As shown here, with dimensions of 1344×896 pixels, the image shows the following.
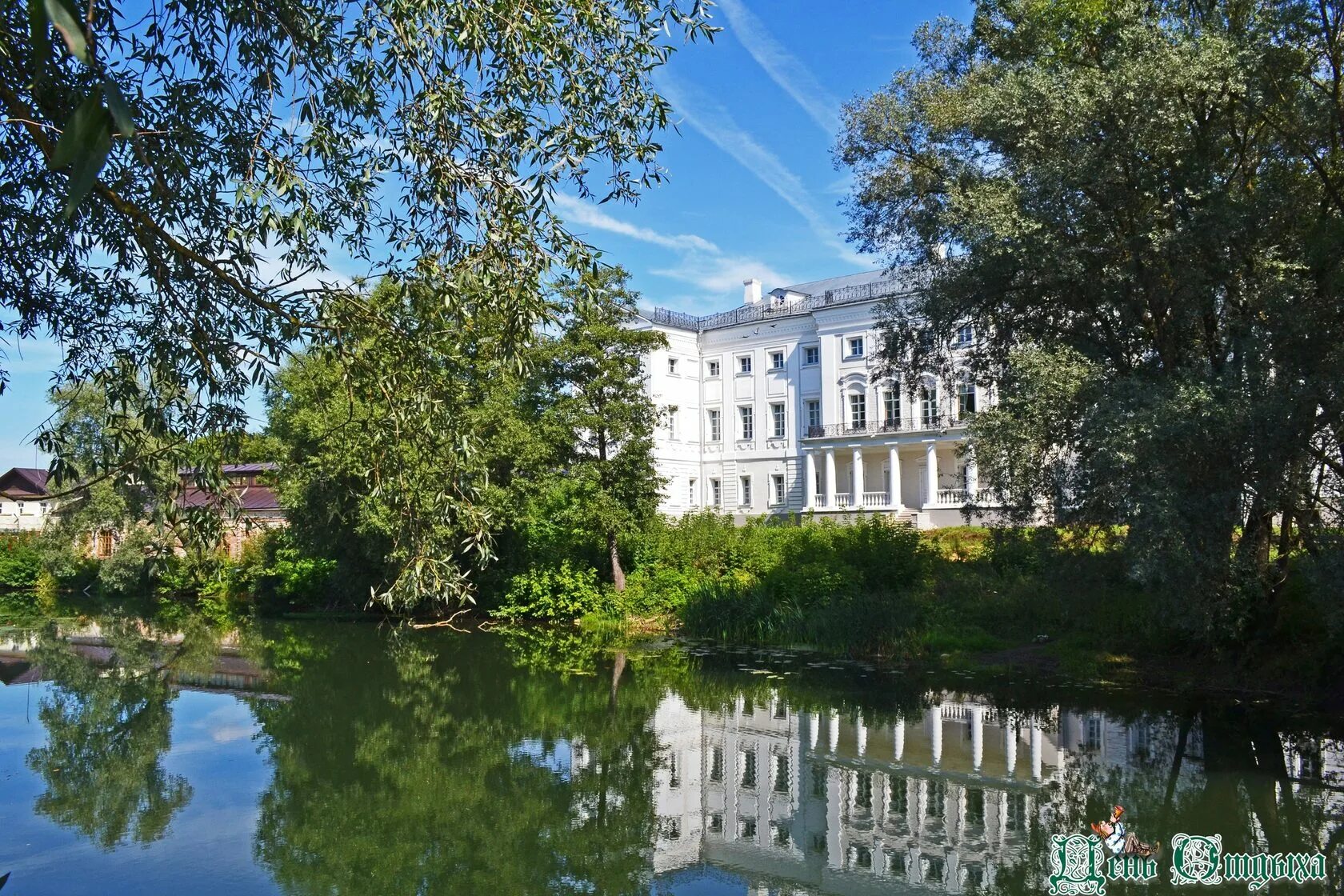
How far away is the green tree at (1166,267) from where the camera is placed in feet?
37.4

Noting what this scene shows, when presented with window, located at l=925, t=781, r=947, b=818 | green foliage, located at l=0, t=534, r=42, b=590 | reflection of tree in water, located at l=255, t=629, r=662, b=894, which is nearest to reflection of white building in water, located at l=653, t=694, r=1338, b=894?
window, located at l=925, t=781, r=947, b=818

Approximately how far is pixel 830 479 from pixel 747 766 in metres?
33.1

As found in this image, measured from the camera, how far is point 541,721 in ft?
44.5

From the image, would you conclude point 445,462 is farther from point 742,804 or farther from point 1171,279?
point 1171,279

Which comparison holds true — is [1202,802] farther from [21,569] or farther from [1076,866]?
[21,569]

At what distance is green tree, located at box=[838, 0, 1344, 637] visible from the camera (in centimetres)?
1141

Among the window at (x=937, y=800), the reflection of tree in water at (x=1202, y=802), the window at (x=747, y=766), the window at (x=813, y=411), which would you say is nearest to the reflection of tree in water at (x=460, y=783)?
the window at (x=747, y=766)

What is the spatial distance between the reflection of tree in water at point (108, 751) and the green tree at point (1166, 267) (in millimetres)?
10668

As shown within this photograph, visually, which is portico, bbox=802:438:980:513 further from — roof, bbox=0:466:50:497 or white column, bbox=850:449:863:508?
roof, bbox=0:466:50:497

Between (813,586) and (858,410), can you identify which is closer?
(813,586)

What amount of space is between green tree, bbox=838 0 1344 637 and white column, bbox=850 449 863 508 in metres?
26.8

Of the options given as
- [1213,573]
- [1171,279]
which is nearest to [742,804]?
[1213,573]

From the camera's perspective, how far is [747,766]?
1135 centimetres

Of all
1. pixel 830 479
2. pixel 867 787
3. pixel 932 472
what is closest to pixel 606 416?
pixel 867 787
